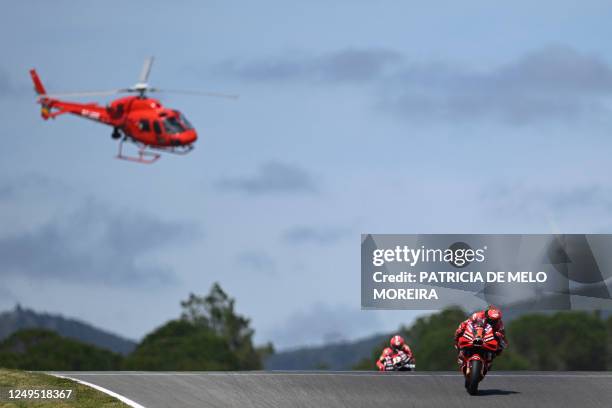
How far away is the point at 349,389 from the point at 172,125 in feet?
103

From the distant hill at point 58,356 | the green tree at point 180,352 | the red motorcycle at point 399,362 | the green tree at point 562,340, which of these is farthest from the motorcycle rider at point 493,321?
the green tree at point 562,340

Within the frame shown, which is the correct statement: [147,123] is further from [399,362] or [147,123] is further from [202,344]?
[202,344]

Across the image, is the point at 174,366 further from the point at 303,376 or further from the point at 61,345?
the point at 303,376

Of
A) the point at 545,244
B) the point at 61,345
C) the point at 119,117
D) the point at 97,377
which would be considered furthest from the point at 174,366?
the point at 97,377

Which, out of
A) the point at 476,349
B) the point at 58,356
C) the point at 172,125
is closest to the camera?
the point at 476,349

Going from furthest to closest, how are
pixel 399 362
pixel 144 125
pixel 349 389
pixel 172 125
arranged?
pixel 144 125
pixel 172 125
pixel 399 362
pixel 349 389

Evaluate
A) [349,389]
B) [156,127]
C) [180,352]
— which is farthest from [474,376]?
[180,352]

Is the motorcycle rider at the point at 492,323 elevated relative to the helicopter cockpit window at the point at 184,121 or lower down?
lower down

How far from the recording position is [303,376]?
117 ft

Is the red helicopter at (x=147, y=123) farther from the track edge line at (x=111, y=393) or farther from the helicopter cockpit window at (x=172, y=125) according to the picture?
the track edge line at (x=111, y=393)

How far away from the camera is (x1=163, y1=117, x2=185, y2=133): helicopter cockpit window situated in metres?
62.6

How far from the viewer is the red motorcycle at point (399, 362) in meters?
40.6

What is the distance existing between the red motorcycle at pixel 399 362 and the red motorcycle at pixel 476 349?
829 centimetres

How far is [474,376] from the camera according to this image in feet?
105
